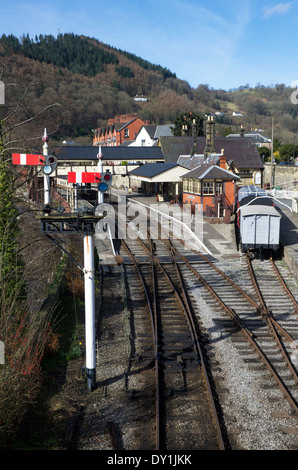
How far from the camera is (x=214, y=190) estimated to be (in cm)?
3225

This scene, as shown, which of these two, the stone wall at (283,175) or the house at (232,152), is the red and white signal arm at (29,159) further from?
the stone wall at (283,175)

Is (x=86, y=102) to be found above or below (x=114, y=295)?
above

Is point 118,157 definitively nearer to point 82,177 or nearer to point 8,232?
point 8,232

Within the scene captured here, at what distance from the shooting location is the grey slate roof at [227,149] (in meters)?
48.9

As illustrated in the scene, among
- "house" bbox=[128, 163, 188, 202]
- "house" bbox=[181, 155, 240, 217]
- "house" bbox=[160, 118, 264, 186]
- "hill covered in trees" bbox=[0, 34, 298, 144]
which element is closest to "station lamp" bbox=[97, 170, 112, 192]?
"house" bbox=[181, 155, 240, 217]

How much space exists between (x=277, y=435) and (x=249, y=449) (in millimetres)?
759

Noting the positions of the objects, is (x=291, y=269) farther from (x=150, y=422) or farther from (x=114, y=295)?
(x=150, y=422)

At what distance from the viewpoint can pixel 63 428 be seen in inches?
331

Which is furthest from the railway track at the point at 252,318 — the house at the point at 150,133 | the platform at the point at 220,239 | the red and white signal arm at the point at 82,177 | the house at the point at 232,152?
the house at the point at 150,133

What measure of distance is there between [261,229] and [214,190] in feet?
36.4

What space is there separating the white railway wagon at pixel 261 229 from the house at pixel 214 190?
883 cm

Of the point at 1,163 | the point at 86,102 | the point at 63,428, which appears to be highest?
the point at 86,102

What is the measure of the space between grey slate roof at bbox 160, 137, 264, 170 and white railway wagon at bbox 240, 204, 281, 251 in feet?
87.3
